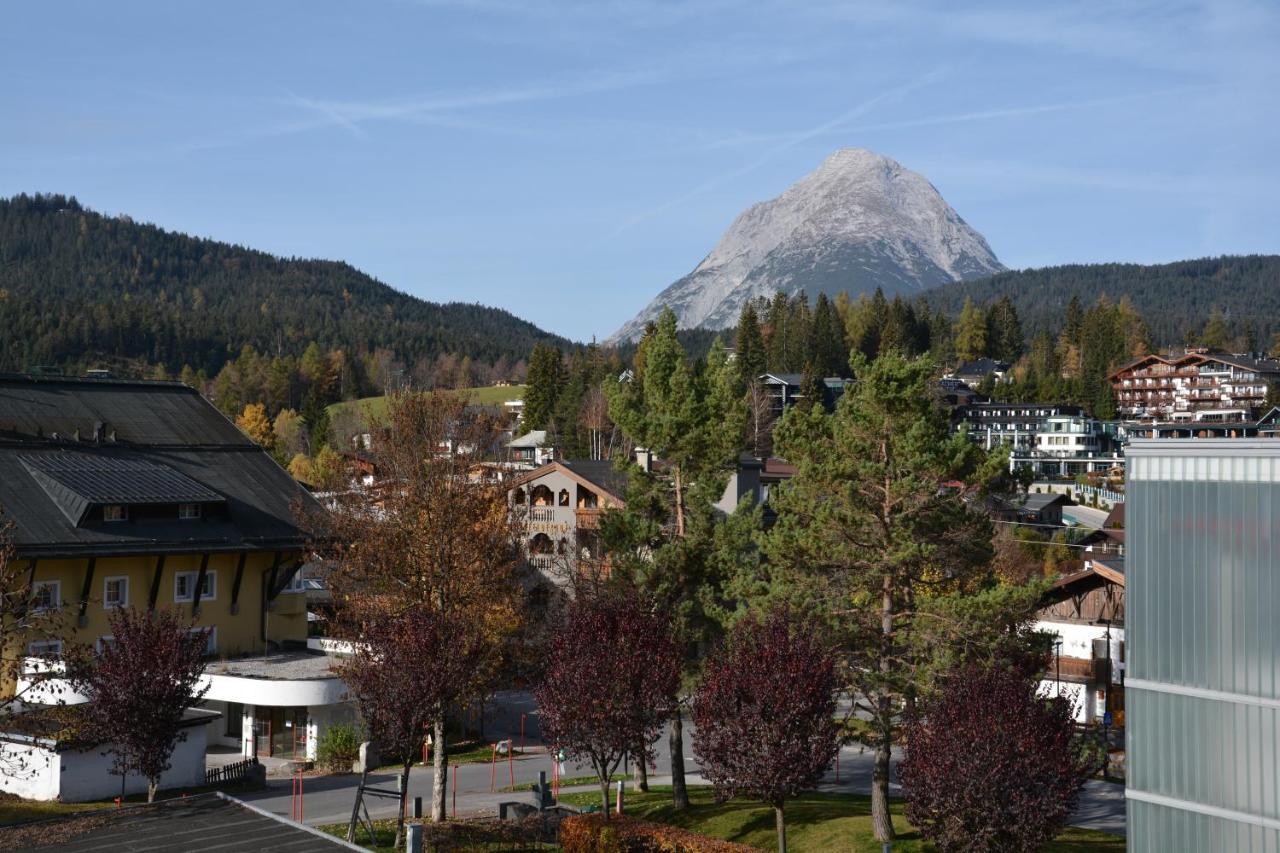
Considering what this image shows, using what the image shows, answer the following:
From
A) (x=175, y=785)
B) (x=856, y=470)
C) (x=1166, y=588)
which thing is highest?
(x=856, y=470)

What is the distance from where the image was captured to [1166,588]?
1873 centimetres

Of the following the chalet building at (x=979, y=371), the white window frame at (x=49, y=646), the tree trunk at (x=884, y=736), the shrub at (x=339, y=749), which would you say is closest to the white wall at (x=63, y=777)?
the shrub at (x=339, y=749)

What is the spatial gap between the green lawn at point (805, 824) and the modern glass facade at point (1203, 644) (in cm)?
1028

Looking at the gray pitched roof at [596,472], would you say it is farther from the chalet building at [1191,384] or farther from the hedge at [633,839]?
the chalet building at [1191,384]

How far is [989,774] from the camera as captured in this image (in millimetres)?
22625

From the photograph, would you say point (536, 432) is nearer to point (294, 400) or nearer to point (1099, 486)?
point (1099, 486)

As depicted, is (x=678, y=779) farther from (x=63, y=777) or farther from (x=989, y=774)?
(x=63, y=777)

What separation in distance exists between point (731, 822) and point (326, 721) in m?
15.5

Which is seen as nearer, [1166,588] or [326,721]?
[1166,588]

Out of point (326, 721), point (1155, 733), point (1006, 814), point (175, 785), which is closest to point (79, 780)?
point (175, 785)

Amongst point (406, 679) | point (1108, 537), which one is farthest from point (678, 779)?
point (1108, 537)

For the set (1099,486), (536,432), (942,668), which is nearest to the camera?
(942,668)

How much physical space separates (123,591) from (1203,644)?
114ft

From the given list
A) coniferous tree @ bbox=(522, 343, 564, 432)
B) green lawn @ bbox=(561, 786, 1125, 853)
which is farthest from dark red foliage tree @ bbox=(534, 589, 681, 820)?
coniferous tree @ bbox=(522, 343, 564, 432)
